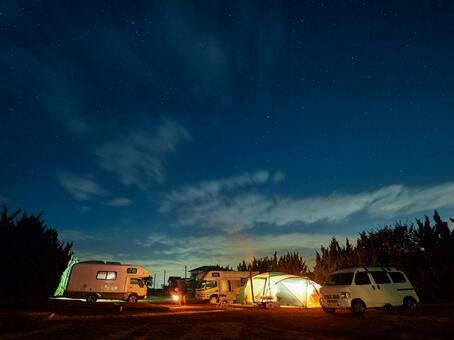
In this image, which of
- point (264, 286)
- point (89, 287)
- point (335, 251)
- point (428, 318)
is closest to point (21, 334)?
point (428, 318)

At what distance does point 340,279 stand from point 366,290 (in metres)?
1.21

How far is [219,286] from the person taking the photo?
99.2 ft

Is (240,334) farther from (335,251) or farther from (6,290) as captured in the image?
(335,251)

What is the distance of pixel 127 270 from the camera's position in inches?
1156

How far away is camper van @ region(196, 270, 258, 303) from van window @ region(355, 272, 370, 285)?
49.4ft

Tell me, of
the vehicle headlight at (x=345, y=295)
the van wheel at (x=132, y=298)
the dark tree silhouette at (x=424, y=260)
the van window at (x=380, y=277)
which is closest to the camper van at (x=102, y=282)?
the van wheel at (x=132, y=298)

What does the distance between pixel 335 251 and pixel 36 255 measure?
25596mm

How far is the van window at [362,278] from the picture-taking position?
53.0 ft

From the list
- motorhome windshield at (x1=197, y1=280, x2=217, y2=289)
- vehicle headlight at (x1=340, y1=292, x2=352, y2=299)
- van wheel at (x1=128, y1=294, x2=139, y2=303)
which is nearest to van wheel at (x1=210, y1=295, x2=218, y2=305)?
motorhome windshield at (x1=197, y1=280, x2=217, y2=289)

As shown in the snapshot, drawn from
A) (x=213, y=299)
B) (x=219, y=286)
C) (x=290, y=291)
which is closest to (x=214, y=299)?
(x=213, y=299)

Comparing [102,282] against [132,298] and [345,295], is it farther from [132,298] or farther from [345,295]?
[345,295]

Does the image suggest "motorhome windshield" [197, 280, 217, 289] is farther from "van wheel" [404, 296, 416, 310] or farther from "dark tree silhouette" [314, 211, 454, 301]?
→ "van wheel" [404, 296, 416, 310]

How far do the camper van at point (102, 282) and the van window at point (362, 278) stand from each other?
1941cm

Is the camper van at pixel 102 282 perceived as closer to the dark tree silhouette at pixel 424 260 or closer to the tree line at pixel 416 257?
the tree line at pixel 416 257
